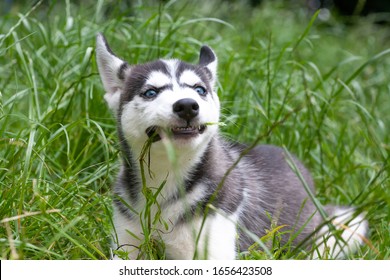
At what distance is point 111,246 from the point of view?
4.30 meters

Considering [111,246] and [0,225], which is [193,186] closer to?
[111,246]

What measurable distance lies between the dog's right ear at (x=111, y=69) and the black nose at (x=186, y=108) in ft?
2.92

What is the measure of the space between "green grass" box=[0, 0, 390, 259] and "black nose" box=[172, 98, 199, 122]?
687 mm

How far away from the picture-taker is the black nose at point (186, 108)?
3.75 metres

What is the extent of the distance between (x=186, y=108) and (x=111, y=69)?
1071 mm

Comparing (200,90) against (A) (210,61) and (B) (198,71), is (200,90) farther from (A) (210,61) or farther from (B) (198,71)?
(A) (210,61)

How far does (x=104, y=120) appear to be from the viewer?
5574 mm

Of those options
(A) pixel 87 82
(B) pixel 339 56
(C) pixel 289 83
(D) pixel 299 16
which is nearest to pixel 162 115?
(A) pixel 87 82

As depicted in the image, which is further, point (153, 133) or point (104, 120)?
point (104, 120)

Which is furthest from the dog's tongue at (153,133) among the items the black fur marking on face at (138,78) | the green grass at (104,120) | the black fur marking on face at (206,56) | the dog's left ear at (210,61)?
the black fur marking on face at (206,56)

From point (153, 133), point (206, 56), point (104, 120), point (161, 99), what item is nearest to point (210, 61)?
point (206, 56)

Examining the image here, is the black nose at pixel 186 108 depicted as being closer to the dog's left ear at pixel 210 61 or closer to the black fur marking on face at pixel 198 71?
the black fur marking on face at pixel 198 71

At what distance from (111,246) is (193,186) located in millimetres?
716

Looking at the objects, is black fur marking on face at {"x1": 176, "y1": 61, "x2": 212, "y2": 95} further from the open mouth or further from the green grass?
the green grass
